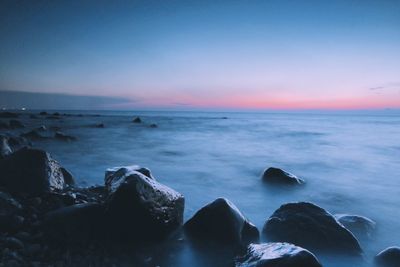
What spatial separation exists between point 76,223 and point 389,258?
144 inches

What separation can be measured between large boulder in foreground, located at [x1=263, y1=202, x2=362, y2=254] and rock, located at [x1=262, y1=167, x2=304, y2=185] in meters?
2.85

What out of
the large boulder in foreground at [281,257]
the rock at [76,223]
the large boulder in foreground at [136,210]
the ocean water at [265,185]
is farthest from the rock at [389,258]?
the rock at [76,223]

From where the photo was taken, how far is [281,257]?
8.05 feet

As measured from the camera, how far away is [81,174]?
7293mm

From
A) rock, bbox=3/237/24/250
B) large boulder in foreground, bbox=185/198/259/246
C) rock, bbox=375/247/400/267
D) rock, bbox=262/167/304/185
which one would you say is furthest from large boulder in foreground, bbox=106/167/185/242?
rock, bbox=262/167/304/185

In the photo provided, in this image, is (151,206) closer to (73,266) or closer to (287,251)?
(73,266)

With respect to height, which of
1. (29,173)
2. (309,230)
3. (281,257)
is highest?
(29,173)

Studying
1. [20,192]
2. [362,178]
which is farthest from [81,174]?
[362,178]

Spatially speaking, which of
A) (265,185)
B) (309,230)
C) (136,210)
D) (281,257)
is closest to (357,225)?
(309,230)

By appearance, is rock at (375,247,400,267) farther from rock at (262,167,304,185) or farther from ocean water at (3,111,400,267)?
rock at (262,167,304,185)

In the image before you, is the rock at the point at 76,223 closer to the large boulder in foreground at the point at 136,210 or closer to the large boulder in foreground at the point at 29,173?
the large boulder in foreground at the point at 136,210

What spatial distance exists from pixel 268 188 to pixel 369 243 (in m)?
2.77

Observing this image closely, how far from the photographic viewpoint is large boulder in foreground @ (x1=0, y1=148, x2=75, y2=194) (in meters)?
4.15

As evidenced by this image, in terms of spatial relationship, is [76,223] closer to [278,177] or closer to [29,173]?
[29,173]
